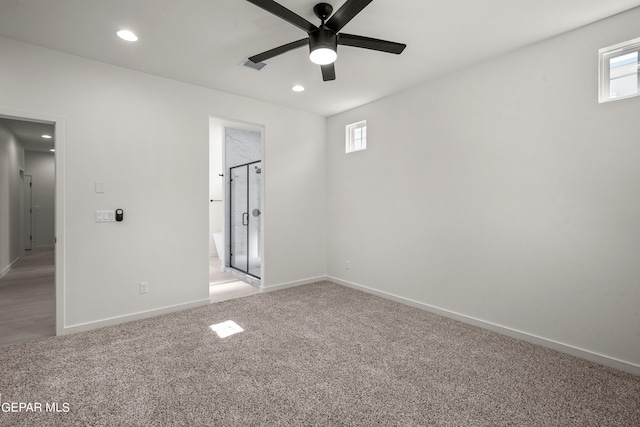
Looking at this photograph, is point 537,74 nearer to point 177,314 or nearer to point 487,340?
point 487,340

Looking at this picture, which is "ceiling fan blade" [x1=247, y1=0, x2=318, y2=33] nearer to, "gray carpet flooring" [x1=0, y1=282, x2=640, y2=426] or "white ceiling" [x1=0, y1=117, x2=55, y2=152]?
"gray carpet flooring" [x1=0, y1=282, x2=640, y2=426]

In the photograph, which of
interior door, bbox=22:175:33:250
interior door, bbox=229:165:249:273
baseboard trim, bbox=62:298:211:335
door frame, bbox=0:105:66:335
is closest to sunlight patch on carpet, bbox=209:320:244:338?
baseboard trim, bbox=62:298:211:335

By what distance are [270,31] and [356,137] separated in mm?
2357

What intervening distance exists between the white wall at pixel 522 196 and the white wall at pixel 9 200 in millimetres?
6385

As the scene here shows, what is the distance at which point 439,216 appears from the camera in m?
3.49

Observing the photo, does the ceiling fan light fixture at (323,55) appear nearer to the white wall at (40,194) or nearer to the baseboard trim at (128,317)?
the baseboard trim at (128,317)

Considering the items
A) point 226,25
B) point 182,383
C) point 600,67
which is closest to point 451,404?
point 182,383

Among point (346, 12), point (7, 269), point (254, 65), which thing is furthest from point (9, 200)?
point (346, 12)

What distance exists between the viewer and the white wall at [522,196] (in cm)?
234

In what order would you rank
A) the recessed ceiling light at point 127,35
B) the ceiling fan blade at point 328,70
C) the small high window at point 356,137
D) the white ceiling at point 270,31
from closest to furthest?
the white ceiling at point 270,31 < the ceiling fan blade at point 328,70 < the recessed ceiling light at point 127,35 < the small high window at point 356,137

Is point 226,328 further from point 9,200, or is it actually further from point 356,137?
point 9,200

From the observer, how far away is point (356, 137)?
4.65 meters

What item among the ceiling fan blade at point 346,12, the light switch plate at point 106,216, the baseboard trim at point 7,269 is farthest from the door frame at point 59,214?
the baseboard trim at point 7,269

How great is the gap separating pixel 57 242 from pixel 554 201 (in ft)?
15.1
